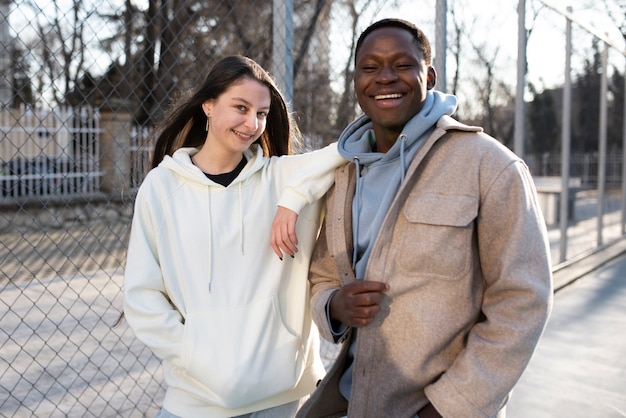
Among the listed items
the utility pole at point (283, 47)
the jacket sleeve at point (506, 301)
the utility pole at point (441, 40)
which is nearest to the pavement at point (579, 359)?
the utility pole at point (441, 40)

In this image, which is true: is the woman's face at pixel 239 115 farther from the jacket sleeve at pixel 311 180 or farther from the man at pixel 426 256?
the man at pixel 426 256

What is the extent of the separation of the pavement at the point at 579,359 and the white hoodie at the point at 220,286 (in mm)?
2192

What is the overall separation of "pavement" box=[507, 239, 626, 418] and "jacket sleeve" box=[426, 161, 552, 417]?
222cm

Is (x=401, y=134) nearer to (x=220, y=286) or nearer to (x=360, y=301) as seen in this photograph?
(x=360, y=301)

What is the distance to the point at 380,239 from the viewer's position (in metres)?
1.72

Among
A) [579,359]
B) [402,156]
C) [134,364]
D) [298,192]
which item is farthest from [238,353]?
[579,359]

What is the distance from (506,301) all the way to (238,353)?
72 cm

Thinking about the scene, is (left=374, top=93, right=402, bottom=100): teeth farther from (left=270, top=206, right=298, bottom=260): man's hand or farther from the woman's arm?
(left=270, top=206, right=298, bottom=260): man's hand

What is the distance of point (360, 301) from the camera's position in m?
1.69

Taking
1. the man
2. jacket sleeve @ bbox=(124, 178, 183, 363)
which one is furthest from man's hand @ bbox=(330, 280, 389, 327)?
jacket sleeve @ bbox=(124, 178, 183, 363)

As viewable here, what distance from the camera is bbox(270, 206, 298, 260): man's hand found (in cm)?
189

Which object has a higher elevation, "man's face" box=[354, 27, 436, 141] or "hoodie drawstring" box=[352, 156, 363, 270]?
"man's face" box=[354, 27, 436, 141]

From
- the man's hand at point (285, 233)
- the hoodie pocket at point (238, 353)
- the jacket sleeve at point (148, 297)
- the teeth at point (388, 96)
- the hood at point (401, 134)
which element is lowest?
the hoodie pocket at point (238, 353)

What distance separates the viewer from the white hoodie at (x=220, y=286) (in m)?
1.84
